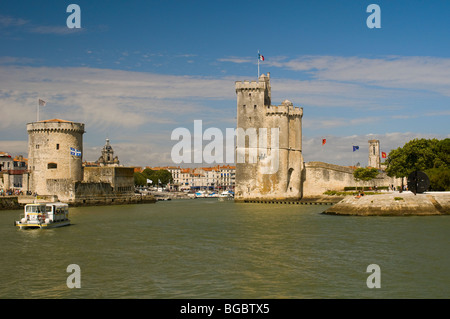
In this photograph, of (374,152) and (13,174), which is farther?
(374,152)

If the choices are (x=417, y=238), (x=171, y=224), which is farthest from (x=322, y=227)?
(x=171, y=224)

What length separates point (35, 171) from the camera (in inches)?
2148

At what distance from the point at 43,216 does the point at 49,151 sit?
86.3ft


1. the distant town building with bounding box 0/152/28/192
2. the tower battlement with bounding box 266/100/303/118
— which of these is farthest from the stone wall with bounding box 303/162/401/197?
the distant town building with bounding box 0/152/28/192

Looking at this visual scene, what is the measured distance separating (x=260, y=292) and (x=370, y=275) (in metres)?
4.01

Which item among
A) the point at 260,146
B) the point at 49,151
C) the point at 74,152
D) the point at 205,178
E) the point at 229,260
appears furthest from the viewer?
the point at 205,178

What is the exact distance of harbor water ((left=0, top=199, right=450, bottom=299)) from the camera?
1423cm

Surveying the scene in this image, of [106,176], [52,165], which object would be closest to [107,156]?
[106,176]

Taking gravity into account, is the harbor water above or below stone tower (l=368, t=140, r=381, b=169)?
below

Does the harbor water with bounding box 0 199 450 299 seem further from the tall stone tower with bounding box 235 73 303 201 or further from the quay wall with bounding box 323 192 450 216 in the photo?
the tall stone tower with bounding box 235 73 303 201

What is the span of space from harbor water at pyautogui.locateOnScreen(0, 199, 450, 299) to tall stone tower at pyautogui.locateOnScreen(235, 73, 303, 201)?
90.4 ft

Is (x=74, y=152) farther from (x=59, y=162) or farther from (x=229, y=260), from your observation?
(x=229, y=260)

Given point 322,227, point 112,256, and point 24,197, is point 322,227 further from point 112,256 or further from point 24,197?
point 24,197

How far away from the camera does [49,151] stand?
54.5m
